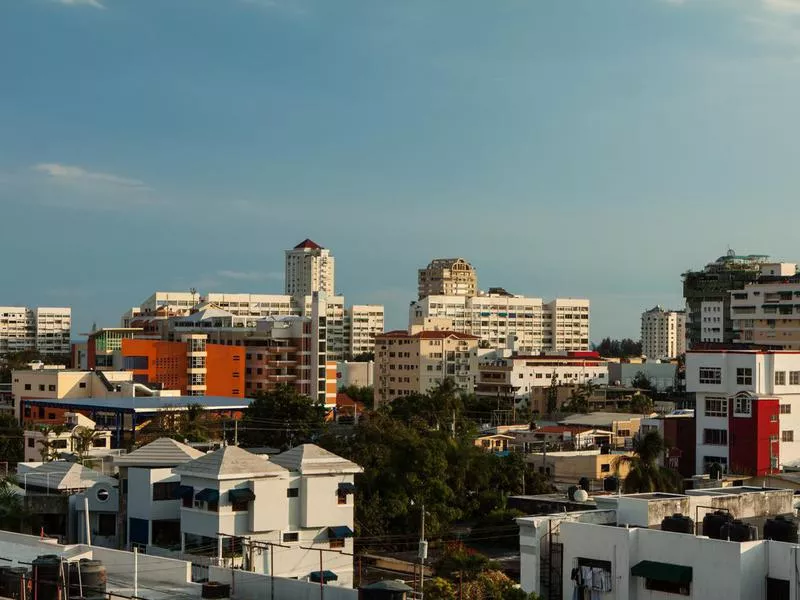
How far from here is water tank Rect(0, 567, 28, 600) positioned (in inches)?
585

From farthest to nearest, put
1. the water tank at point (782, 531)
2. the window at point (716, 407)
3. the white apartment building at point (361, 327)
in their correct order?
1. the white apartment building at point (361, 327)
2. the window at point (716, 407)
3. the water tank at point (782, 531)

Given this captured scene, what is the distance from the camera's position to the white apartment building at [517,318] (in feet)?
451

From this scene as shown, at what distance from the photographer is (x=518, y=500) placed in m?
38.4

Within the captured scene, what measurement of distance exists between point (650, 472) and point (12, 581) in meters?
25.0

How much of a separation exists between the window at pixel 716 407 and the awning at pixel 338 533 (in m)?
19.1

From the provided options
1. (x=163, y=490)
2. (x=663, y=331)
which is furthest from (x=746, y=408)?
(x=663, y=331)

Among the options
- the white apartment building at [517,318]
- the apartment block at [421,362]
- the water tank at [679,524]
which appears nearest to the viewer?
the water tank at [679,524]

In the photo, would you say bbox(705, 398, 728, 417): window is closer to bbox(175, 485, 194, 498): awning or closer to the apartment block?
bbox(175, 485, 194, 498): awning

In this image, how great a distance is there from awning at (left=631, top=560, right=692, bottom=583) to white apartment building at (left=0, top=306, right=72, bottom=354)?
167m

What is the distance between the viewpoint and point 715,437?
41906 mm

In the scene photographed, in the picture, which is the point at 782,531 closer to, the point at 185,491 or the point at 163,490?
the point at 185,491

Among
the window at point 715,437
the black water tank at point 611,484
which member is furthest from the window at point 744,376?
the black water tank at point 611,484

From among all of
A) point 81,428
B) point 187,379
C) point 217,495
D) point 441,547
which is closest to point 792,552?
point 217,495

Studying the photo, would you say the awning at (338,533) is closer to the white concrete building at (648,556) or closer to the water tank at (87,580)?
the white concrete building at (648,556)
